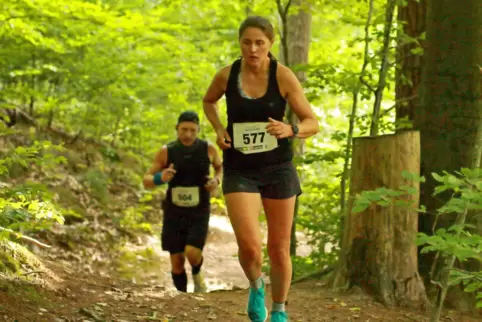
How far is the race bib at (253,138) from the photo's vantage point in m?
4.02

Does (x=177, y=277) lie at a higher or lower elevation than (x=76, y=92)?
lower

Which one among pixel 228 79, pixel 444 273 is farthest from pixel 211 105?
pixel 444 273

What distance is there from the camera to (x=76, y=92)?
11727 millimetres

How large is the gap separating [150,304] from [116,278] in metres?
1.51

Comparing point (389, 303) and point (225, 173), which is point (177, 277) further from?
point (225, 173)

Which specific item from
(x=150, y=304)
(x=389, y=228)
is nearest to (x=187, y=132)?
(x=150, y=304)

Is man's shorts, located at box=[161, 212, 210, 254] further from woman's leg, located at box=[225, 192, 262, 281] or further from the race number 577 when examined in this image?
the race number 577

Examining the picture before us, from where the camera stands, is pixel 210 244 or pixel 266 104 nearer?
pixel 266 104

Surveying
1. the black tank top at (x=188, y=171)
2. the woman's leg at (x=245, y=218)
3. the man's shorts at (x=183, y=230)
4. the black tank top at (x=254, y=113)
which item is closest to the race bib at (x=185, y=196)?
the black tank top at (x=188, y=171)

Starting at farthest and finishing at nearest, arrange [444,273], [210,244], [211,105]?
[210,244], [211,105], [444,273]

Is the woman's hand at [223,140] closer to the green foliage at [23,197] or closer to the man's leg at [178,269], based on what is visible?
the green foliage at [23,197]

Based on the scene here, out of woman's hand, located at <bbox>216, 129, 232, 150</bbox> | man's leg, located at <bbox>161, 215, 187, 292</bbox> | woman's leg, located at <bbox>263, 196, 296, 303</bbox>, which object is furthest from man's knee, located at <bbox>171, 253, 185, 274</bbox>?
woman's hand, located at <bbox>216, 129, 232, 150</bbox>

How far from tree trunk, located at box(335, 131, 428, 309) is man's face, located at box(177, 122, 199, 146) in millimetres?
2245

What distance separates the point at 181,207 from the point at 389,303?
285 centimetres
